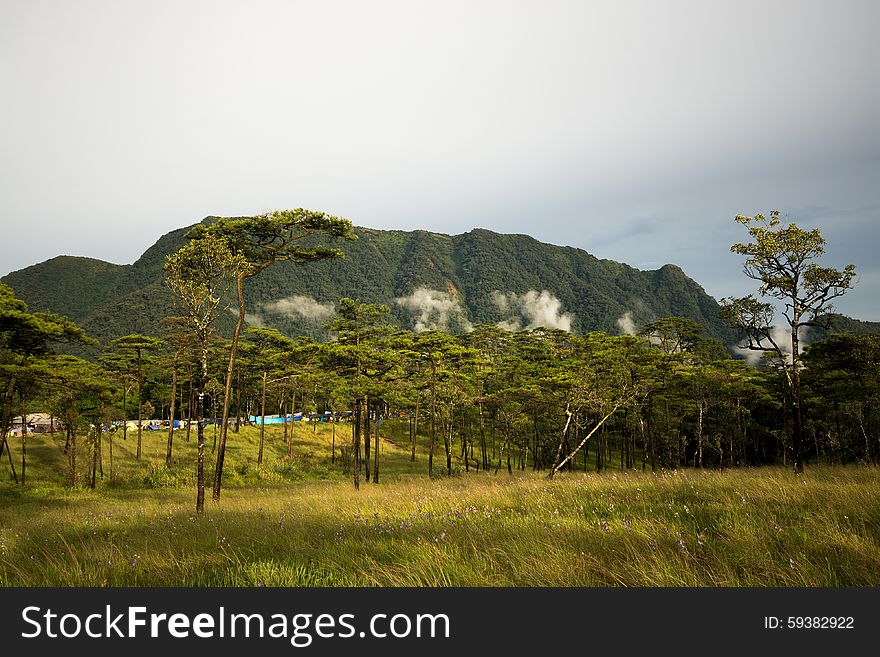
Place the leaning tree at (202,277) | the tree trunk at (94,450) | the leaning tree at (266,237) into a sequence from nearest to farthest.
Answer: the leaning tree at (202,277) < the leaning tree at (266,237) < the tree trunk at (94,450)

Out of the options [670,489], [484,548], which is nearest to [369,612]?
[484,548]

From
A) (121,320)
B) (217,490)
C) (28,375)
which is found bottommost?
(217,490)

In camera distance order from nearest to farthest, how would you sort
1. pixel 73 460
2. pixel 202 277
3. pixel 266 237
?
pixel 202 277
pixel 266 237
pixel 73 460

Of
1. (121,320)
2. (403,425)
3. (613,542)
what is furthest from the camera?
(121,320)

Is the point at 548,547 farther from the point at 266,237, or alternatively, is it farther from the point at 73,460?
the point at 73,460

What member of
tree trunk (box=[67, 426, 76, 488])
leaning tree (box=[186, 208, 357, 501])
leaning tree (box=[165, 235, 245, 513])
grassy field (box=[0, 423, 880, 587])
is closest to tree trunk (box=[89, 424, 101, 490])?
tree trunk (box=[67, 426, 76, 488])

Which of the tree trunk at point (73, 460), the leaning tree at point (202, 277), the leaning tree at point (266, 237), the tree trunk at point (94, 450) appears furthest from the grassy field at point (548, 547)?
the tree trunk at point (73, 460)

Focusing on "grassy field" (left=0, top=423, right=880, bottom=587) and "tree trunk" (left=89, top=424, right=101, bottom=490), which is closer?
"grassy field" (left=0, top=423, right=880, bottom=587)

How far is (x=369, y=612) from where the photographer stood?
329 centimetres

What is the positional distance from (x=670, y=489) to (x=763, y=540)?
12.0 feet

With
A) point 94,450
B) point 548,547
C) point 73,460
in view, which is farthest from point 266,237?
point 73,460

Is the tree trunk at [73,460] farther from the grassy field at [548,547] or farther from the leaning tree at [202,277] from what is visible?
the grassy field at [548,547]

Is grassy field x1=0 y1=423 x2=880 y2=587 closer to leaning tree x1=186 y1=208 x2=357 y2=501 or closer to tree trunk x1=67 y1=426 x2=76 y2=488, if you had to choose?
leaning tree x1=186 y1=208 x2=357 y2=501

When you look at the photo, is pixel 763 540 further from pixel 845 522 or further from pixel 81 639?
pixel 81 639
